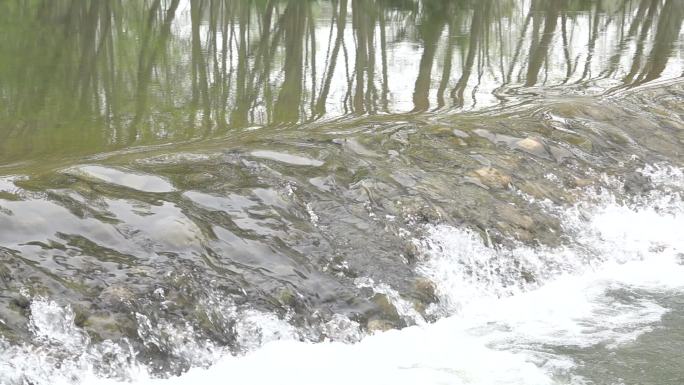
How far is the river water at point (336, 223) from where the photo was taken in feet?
20.3

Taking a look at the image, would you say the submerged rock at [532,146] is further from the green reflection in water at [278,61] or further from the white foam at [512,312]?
the green reflection in water at [278,61]

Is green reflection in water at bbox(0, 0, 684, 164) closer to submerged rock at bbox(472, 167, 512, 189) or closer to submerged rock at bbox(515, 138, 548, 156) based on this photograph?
submerged rock at bbox(515, 138, 548, 156)

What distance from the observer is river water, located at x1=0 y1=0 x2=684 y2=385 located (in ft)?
20.3

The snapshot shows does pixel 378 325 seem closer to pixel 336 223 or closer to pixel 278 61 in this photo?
pixel 336 223

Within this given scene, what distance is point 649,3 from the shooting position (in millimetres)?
23484

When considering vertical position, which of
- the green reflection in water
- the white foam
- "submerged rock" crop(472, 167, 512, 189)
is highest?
the green reflection in water

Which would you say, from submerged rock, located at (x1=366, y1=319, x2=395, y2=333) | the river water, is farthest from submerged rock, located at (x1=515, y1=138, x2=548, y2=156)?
submerged rock, located at (x1=366, y1=319, x2=395, y2=333)

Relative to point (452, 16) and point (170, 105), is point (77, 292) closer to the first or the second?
point (170, 105)

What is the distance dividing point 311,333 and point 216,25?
12885mm

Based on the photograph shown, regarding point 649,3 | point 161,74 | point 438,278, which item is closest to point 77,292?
point 438,278

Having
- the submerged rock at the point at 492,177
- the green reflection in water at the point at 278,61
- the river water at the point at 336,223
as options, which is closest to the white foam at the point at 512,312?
the river water at the point at 336,223

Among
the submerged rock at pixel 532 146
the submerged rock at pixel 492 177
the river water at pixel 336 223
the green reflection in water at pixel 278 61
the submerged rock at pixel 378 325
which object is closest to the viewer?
the river water at pixel 336 223

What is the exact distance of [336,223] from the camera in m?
7.79

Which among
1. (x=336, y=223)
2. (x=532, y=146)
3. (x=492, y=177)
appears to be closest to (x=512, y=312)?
(x=336, y=223)
